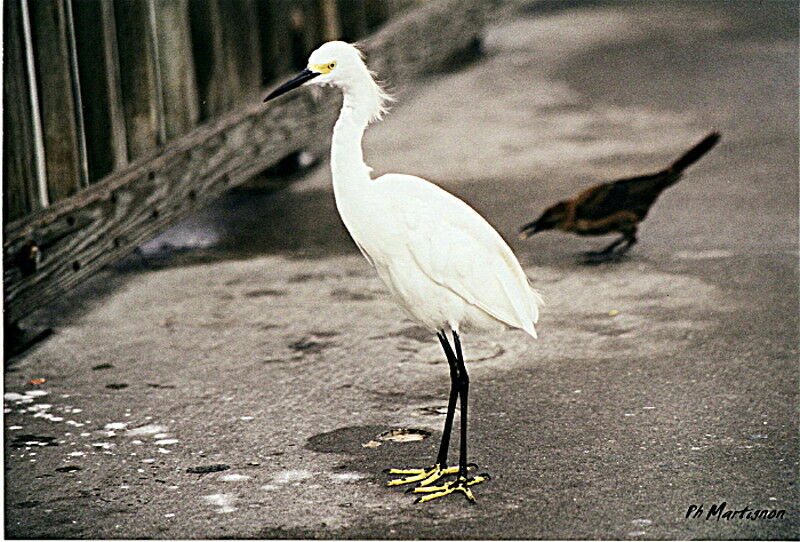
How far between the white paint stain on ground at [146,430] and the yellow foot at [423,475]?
1017 mm

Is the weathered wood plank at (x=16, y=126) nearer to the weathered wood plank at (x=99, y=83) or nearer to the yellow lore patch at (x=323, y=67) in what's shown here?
the weathered wood plank at (x=99, y=83)

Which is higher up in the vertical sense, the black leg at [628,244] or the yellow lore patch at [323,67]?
the yellow lore patch at [323,67]

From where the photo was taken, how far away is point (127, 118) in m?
6.39

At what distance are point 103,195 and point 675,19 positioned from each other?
8.48 m

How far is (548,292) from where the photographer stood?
619cm

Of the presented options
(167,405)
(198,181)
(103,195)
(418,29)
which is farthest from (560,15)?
(167,405)

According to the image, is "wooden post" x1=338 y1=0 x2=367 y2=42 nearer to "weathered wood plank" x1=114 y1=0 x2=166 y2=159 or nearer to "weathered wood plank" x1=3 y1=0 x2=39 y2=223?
"weathered wood plank" x1=114 y1=0 x2=166 y2=159

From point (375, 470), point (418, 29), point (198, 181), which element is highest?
point (418, 29)

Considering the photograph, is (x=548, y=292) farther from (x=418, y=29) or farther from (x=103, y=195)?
(x=418, y=29)

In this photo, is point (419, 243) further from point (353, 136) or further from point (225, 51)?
point (225, 51)

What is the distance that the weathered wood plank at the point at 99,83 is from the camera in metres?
5.93

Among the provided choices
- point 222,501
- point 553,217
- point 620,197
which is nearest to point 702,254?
point 620,197

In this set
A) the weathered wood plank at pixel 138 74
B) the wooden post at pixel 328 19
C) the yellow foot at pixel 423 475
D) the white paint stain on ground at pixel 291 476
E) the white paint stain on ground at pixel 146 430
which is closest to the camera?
the yellow foot at pixel 423 475

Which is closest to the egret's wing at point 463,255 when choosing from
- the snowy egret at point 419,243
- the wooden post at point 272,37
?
the snowy egret at point 419,243
